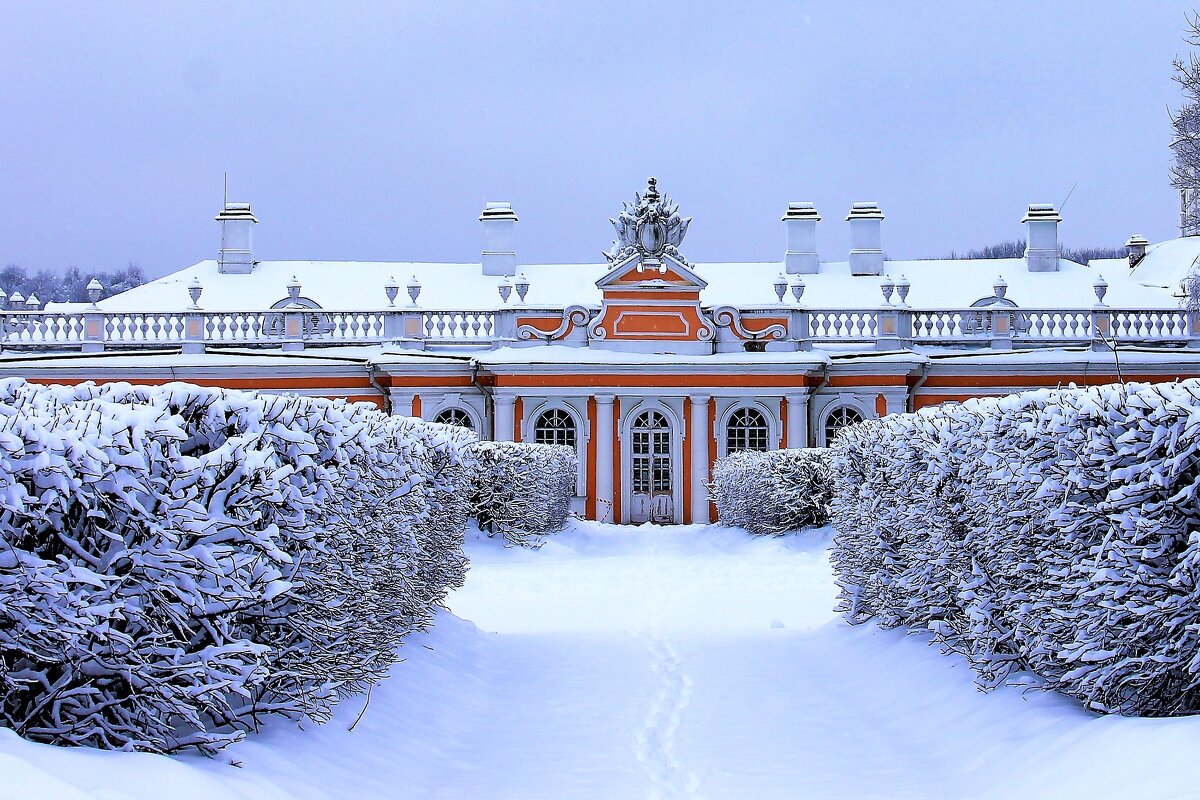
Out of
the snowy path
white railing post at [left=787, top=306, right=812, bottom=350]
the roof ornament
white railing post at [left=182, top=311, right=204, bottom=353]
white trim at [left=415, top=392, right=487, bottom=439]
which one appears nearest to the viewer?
the snowy path

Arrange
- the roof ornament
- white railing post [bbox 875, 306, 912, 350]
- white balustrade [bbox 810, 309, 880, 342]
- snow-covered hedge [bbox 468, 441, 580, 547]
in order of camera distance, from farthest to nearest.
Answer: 1. the roof ornament
2. white balustrade [bbox 810, 309, 880, 342]
3. white railing post [bbox 875, 306, 912, 350]
4. snow-covered hedge [bbox 468, 441, 580, 547]

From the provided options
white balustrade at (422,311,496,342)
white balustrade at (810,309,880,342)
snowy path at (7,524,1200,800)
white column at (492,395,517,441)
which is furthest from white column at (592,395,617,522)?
snowy path at (7,524,1200,800)

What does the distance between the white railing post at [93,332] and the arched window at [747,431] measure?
13.4 m

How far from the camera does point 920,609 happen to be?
818 cm

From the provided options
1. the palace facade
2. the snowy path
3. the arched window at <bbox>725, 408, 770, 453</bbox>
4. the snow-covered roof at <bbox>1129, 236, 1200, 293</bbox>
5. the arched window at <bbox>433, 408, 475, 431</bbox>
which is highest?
the snow-covered roof at <bbox>1129, 236, 1200, 293</bbox>

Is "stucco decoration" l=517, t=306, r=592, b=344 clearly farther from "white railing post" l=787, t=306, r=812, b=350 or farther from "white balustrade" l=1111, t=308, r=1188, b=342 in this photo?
"white balustrade" l=1111, t=308, r=1188, b=342

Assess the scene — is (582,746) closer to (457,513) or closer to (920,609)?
(920,609)

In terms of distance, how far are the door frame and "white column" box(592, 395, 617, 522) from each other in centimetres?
25

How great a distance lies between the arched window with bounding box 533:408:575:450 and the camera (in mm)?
24766

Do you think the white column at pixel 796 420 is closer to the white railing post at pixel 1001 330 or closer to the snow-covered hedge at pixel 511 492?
the white railing post at pixel 1001 330

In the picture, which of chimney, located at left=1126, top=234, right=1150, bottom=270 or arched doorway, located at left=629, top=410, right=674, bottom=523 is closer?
arched doorway, located at left=629, top=410, right=674, bottom=523

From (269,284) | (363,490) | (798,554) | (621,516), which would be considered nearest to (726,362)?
(621,516)

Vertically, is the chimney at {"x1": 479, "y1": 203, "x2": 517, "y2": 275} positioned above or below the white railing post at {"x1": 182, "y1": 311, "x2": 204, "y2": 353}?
above

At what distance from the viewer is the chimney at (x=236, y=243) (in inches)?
1297
